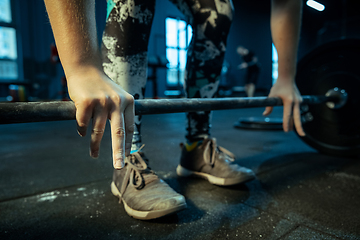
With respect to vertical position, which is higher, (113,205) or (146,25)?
(146,25)

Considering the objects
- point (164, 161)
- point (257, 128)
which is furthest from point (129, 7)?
point (257, 128)

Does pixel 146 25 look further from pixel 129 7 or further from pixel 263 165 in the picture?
pixel 263 165

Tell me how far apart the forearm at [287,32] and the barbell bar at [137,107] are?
0.13 meters

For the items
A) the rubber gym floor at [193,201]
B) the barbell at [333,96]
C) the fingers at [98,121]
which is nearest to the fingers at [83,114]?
the fingers at [98,121]

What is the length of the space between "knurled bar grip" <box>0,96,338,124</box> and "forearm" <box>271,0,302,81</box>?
0.17 metres

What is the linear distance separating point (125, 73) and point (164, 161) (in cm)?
55

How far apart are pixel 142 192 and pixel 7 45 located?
7.10 m

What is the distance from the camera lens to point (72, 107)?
393 millimetres

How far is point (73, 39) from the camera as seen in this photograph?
0.38 m

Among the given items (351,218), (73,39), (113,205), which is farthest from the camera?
(113,205)

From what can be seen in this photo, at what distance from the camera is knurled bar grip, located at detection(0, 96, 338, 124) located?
1.23ft

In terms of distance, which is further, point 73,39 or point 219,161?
point 219,161

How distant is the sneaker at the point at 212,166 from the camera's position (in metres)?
0.79

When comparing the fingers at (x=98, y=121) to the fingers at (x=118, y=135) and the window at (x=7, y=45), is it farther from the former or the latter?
the window at (x=7, y=45)
